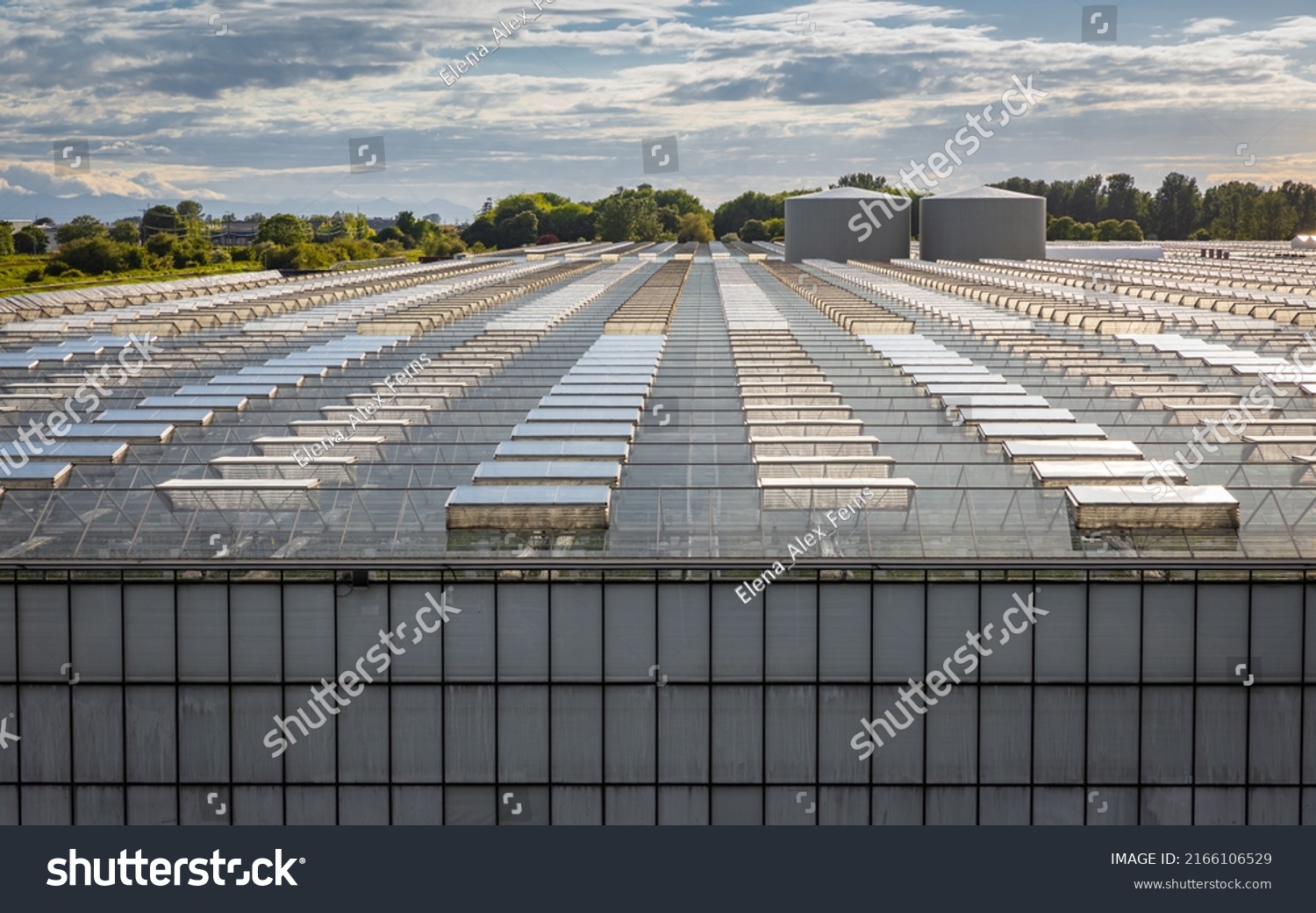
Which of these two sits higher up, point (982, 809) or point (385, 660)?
point (385, 660)

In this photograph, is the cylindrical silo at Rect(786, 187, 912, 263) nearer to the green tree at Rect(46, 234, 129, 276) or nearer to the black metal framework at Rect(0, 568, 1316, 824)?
the green tree at Rect(46, 234, 129, 276)

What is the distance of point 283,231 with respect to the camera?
186 metres

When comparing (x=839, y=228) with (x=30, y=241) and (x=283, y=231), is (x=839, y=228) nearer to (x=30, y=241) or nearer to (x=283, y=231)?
(x=283, y=231)

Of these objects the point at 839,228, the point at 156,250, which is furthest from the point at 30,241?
the point at 839,228

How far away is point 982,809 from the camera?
24172mm

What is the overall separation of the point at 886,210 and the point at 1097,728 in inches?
5256

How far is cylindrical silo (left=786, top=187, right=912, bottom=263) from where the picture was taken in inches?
6176

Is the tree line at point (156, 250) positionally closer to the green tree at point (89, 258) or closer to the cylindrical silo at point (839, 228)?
the green tree at point (89, 258)

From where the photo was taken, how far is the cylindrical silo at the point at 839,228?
515 ft

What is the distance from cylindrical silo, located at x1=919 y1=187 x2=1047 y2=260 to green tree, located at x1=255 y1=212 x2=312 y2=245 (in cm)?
7512

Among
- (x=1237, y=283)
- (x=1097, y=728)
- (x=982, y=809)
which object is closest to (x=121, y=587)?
(x=982, y=809)

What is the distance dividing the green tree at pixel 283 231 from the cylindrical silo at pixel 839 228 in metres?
60.8

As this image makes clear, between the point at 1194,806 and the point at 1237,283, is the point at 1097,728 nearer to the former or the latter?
the point at 1194,806

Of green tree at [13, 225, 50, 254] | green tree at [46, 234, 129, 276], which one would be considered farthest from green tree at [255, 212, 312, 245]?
green tree at [46, 234, 129, 276]
